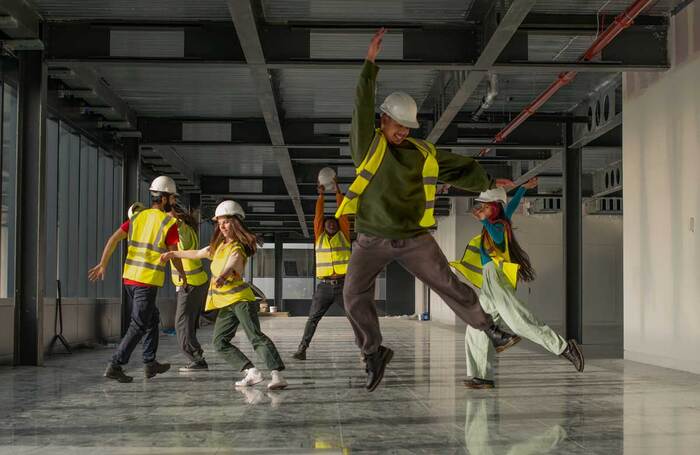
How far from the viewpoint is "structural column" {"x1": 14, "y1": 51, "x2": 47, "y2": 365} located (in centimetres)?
1050

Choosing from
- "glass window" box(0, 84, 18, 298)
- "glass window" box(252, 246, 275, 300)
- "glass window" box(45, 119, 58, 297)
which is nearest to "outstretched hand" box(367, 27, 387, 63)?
"glass window" box(0, 84, 18, 298)

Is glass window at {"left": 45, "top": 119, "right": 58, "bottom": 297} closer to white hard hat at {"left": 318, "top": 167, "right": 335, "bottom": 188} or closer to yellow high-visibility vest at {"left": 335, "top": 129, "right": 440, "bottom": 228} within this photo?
white hard hat at {"left": 318, "top": 167, "right": 335, "bottom": 188}

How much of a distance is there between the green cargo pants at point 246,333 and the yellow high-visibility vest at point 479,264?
174cm

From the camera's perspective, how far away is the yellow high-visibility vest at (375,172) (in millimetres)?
5441

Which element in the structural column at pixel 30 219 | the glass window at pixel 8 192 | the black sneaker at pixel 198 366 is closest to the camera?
the black sneaker at pixel 198 366

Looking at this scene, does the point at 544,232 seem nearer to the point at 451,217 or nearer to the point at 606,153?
the point at 451,217

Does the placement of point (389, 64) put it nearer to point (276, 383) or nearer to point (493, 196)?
point (493, 196)

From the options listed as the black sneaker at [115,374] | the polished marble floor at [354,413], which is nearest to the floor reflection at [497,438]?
the polished marble floor at [354,413]

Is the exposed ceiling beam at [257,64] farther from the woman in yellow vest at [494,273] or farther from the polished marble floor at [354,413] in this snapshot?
the polished marble floor at [354,413]

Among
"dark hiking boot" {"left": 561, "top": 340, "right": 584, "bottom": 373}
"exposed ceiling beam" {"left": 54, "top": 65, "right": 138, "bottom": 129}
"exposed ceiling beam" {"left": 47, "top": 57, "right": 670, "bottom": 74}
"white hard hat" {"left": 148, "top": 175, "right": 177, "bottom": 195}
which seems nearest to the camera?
"dark hiking boot" {"left": 561, "top": 340, "right": 584, "bottom": 373}

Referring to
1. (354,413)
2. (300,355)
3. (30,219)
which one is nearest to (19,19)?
(30,219)

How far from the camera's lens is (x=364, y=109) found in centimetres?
525

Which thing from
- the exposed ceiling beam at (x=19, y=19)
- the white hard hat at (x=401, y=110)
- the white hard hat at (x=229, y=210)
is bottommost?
the white hard hat at (x=229, y=210)

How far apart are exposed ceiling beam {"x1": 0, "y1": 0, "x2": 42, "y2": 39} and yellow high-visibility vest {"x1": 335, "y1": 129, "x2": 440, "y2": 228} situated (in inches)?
231
